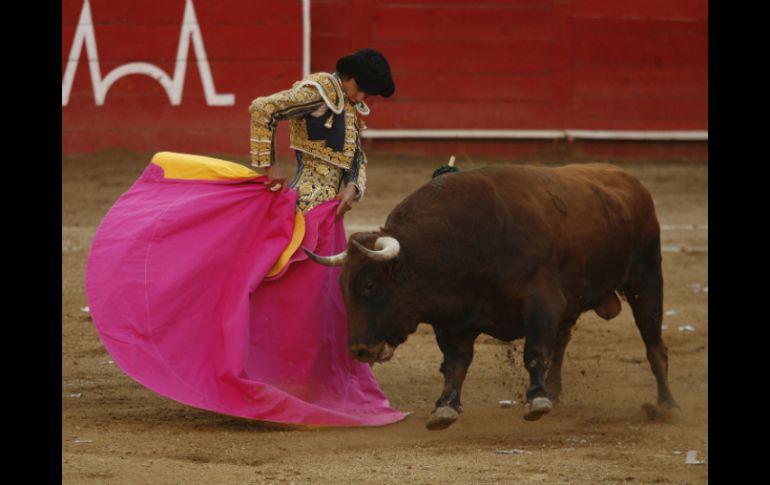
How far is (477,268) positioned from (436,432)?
0.68 m

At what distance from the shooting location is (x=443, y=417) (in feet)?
16.5

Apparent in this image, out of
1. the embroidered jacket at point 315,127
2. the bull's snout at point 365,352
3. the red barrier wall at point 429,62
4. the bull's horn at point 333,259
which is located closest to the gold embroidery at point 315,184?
the embroidered jacket at point 315,127

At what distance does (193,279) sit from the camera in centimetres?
546

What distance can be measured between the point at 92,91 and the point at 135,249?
5.83 metres

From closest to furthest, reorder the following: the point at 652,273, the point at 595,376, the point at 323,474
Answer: the point at 323,474, the point at 652,273, the point at 595,376

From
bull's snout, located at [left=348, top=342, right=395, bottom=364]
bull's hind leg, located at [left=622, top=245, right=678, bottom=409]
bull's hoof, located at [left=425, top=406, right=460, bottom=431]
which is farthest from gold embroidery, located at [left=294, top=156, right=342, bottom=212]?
bull's hind leg, located at [left=622, top=245, right=678, bottom=409]

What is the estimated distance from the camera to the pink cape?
5340 mm

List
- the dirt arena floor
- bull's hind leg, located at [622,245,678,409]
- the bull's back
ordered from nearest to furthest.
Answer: the dirt arena floor < the bull's back < bull's hind leg, located at [622,245,678,409]

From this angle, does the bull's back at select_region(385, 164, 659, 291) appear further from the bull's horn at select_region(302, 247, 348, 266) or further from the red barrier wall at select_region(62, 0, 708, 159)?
the red barrier wall at select_region(62, 0, 708, 159)

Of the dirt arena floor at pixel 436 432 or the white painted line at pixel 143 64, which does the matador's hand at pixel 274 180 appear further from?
the white painted line at pixel 143 64

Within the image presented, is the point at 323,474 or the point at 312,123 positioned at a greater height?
the point at 312,123

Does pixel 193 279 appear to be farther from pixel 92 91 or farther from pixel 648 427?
pixel 92 91

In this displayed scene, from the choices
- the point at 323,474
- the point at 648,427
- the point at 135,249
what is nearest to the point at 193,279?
the point at 135,249

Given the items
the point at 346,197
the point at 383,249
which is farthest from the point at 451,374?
the point at 346,197
